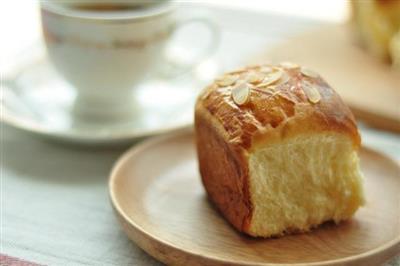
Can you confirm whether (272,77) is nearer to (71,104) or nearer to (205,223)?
(205,223)

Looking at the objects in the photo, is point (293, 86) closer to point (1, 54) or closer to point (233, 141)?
point (233, 141)

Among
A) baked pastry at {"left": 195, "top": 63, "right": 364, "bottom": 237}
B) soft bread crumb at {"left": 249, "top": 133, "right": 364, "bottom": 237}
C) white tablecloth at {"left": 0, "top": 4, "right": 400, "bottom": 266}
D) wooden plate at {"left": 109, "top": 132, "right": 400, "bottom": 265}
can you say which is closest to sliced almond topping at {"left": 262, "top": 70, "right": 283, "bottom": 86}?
baked pastry at {"left": 195, "top": 63, "right": 364, "bottom": 237}

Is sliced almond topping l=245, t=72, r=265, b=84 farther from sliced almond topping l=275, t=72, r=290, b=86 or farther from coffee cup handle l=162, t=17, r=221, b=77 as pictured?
coffee cup handle l=162, t=17, r=221, b=77

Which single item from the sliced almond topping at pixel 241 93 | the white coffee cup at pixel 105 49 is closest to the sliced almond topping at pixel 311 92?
the sliced almond topping at pixel 241 93

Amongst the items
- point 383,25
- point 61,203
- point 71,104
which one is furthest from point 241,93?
point 383,25

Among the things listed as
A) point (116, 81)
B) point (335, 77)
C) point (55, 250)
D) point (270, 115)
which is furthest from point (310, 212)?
point (335, 77)

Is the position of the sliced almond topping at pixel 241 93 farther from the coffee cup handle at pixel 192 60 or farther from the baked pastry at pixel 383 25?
the baked pastry at pixel 383 25
